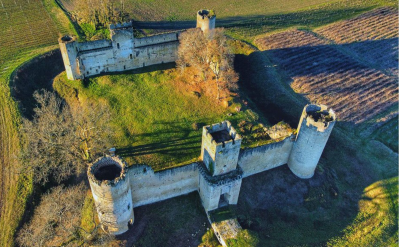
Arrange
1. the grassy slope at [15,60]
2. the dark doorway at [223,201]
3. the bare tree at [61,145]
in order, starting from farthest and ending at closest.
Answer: the grassy slope at [15,60] → the bare tree at [61,145] → the dark doorway at [223,201]

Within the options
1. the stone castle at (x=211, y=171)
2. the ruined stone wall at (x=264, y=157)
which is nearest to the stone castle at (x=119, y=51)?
the stone castle at (x=211, y=171)

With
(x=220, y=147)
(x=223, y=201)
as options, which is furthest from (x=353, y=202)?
(x=220, y=147)

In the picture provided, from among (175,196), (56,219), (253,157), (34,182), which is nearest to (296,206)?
(253,157)

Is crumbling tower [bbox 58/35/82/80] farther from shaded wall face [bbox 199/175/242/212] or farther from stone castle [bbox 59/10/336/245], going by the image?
shaded wall face [bbox 199/175/242/212]

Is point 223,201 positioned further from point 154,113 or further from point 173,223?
point 154,113

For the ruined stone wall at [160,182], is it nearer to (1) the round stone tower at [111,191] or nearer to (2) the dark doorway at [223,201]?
(1) the round stone tower at [111,191]
